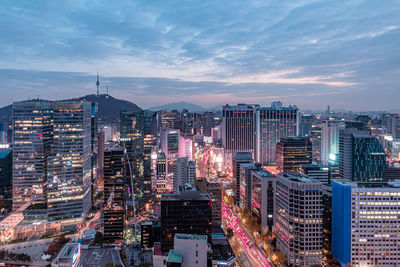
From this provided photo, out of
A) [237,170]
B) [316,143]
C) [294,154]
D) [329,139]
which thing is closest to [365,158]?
[294,154]

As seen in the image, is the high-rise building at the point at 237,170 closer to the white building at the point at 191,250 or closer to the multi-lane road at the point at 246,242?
the multi-lane road at the point at 246,242

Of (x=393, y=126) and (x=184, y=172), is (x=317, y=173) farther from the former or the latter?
(x=393, y=126)

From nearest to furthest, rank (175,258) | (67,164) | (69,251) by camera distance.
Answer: (69,251)
(175,258)
(67,164)

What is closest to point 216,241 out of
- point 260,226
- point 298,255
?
point 298,255

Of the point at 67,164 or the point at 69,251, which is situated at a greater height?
the point at 67,164

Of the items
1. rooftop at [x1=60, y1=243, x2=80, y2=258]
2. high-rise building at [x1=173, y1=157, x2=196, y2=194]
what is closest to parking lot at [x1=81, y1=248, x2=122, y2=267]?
rooftop at [x1=60, y1=243, x2=80, y2=258]

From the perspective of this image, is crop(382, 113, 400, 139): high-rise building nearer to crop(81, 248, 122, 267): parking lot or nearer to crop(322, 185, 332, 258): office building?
crop(322, 185, 332, 258): office building
